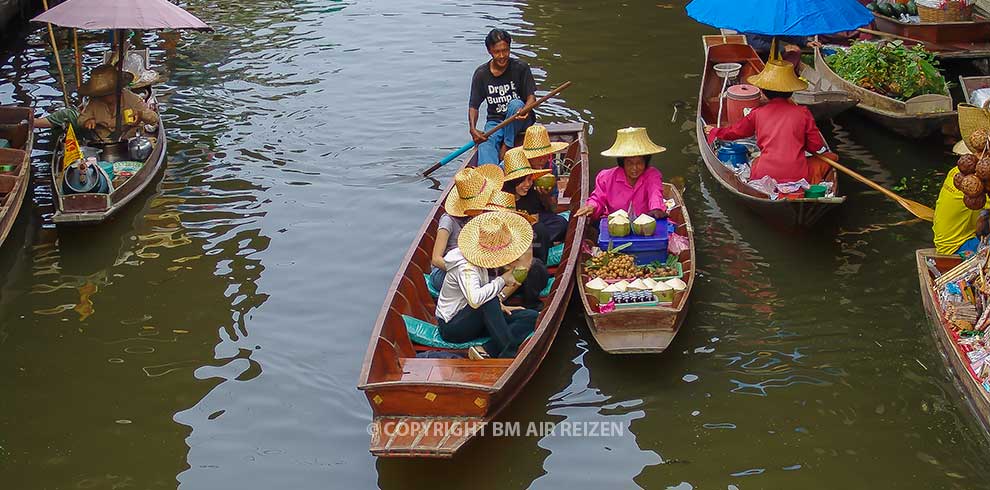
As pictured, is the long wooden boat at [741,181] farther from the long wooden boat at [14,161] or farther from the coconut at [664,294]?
the long wooden boat at [14,161]

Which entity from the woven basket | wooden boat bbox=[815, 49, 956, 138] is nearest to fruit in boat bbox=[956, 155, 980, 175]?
wooden boat bbox=[815, 49, 956, 138]

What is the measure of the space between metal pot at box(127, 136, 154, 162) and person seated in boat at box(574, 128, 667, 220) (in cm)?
477

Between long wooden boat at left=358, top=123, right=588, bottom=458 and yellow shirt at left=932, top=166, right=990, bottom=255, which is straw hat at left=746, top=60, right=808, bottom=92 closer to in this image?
yellow shirt at left=932, top=166, right=990, bottom=255

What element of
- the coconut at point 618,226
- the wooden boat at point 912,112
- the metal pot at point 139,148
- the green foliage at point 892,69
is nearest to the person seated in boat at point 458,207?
the coconut at point 618,226

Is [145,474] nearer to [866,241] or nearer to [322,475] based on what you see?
[322,475]

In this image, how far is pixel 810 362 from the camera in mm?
7031

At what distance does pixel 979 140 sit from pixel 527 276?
2.98 m

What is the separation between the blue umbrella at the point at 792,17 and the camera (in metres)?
8.24

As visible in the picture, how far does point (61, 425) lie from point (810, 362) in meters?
4.91

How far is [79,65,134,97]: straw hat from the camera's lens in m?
10.2

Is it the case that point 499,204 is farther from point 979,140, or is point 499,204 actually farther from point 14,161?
point 14,161

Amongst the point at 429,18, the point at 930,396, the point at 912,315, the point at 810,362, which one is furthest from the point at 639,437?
the point at 429,18

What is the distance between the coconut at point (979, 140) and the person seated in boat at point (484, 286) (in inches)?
112

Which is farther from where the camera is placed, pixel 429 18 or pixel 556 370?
pixel 429 18
